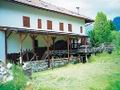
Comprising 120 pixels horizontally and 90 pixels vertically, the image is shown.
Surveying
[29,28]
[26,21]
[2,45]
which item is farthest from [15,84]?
[29,28]

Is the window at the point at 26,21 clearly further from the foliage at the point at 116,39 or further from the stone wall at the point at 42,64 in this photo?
the foliage at the point at 116,39

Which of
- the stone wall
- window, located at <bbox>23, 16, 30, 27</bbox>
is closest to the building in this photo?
window, located at <bbox>23, 16, 30, 27</bbox>

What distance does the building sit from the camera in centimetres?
2278

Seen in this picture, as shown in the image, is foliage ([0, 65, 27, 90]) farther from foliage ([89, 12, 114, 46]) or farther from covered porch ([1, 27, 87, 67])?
foliage ([89, 12, 114, 46])

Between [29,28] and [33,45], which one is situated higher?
[29,28]

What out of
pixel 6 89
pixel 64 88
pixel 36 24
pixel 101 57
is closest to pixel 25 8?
pixel 36 24

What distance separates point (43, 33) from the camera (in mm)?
24984

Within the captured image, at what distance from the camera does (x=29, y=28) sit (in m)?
26.1

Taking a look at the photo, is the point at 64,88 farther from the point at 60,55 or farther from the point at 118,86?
the point at 60,55

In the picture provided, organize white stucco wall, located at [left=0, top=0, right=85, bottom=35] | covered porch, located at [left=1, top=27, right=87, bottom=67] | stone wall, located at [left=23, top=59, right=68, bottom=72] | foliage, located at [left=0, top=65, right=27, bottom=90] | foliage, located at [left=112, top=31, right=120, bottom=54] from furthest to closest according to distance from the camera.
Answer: white stucco wall, located at [left=0, top=0, right=85, bottom=35]
covered porch, located at [left=1, top=27, right=87, bottom=67]
stone wall, located at [left=23, top=59, right=68, bottom=72]
foliage, located at [left=0, top=65, right=27, bottom=90]
foliage, located at [left=112, top=31, right=120, bottom=54]

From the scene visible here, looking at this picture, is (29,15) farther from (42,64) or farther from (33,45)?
(42,64)

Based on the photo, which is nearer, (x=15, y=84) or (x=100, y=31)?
(x=15, y=84)

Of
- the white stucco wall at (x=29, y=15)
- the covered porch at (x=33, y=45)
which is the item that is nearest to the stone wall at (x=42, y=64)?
the covered porch at (x=33, y=45)

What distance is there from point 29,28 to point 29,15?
1.10 meters
